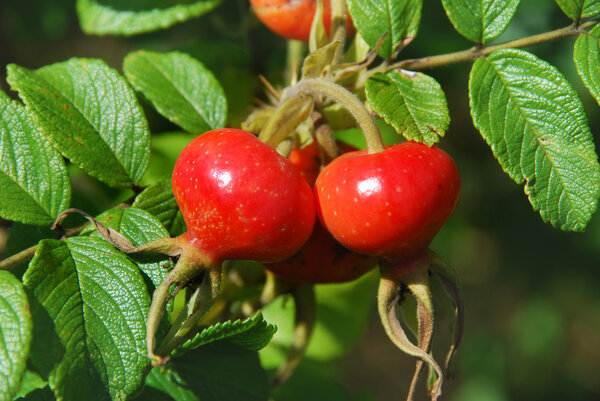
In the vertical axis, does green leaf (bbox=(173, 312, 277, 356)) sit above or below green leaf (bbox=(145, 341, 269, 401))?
above

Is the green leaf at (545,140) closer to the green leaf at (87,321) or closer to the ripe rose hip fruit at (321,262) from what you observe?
the ripe rose hip fruit at (321,262)

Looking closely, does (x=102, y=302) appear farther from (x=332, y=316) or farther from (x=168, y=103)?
(x=332, y=316)

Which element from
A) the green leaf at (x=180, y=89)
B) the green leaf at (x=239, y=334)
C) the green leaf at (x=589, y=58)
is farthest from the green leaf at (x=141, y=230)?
the green leaf at (x=589, y=58)

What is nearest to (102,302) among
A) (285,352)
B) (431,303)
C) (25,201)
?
(25,201)

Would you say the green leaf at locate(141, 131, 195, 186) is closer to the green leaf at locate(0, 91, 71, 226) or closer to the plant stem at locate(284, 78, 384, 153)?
the green leaf at locate(0, 91, 71, 226)

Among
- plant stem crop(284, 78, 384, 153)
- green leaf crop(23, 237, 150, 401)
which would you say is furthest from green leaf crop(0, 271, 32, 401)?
plant stem crop(284, 78, 384, 153)

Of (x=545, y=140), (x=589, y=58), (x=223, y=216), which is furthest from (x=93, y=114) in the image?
(x=589, y=58)
